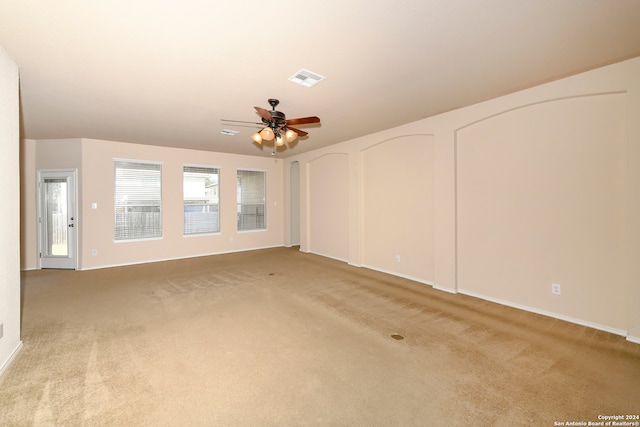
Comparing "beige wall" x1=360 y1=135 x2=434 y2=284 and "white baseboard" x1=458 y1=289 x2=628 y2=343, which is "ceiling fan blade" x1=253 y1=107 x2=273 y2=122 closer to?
"beige wall" x1=360 y1=135 x2=434 y2=284

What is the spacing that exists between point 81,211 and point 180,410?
5.77 meters

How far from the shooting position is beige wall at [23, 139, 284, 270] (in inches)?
228

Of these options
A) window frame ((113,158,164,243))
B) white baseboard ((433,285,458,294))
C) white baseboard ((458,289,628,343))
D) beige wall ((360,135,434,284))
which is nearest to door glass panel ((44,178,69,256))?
window frame ((113,158,164,243))

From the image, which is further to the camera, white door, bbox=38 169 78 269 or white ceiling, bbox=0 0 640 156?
white door, bbox=38 169 78 269

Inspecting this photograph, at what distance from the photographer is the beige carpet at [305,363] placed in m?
1.86

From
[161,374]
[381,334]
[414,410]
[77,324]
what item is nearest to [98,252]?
[77,324]

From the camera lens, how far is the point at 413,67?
2832mm

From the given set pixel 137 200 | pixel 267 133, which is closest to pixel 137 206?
pixel 137 200

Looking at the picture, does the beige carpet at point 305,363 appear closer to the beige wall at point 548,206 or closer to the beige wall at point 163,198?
the beige wall at point 548,206

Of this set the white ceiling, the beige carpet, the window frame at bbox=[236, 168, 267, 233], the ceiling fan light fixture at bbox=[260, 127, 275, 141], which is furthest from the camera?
the window frame at bbox=[236, 168, 267, 233]

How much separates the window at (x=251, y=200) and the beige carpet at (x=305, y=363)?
12.8 ft

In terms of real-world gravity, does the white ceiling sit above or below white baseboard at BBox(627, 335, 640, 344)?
above

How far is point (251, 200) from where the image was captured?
8.08 meters

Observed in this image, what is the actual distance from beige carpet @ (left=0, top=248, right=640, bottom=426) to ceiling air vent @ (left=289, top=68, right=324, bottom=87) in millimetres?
2755
